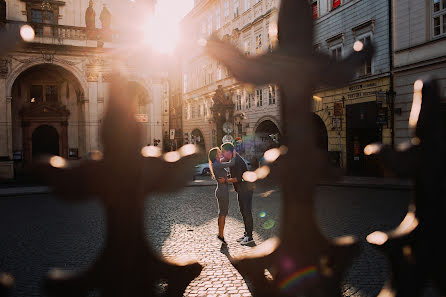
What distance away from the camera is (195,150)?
39.2 inches

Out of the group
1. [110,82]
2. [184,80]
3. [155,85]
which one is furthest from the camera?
A: [184,80]

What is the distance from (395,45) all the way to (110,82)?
20942 mm

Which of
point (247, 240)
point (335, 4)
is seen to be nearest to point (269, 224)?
point (247, 240)

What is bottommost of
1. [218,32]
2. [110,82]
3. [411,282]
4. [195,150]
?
[411,282]

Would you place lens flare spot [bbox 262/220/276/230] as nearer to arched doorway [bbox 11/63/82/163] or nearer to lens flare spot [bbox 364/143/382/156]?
lens flare spot [bbox 364/143/382/156]

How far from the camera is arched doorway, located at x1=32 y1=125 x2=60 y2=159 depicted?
29.0m

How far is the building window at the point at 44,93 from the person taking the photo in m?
28.6

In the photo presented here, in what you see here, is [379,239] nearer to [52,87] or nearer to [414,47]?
Result: [414,47]

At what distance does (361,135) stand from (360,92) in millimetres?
2413

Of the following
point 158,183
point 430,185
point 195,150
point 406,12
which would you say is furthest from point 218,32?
point 406,12

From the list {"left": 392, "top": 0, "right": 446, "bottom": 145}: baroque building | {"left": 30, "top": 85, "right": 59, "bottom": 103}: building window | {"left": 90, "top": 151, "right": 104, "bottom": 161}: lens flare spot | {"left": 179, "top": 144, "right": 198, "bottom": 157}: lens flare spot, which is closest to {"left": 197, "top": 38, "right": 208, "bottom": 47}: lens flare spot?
{"left": 179, "top": 144, "right": 198, "bottom": 157}: lens flare spot

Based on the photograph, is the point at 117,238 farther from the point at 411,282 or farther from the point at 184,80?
the point at 184,80

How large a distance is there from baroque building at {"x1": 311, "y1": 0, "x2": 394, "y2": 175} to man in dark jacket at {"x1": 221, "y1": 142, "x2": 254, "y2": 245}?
1236cm

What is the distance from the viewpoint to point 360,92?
2084cm
